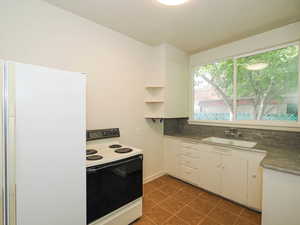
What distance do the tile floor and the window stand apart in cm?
137

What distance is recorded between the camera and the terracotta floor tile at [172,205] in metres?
1.91

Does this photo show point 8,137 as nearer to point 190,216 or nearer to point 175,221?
point 175,221

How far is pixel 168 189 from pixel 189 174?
454 mm

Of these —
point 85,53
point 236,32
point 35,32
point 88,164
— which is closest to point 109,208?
point 88,164

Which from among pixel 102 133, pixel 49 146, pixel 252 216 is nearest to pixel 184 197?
pixel 252 216

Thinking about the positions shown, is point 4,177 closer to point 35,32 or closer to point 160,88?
point 35,32

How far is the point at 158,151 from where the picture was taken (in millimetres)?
2836

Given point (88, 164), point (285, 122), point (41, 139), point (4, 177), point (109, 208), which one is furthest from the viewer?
point (285, 122)

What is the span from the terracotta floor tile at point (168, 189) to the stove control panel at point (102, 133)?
1.22m

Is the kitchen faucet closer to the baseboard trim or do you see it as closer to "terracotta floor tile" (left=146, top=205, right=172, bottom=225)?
the baseboard trim

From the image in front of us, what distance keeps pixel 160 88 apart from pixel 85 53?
132 cm

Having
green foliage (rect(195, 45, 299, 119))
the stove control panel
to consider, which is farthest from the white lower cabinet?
the stove control panel

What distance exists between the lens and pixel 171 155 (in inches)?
110

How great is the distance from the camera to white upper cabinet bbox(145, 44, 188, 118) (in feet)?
8.29
